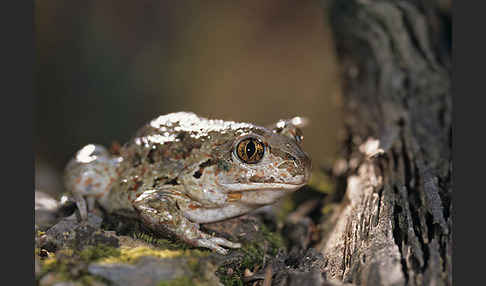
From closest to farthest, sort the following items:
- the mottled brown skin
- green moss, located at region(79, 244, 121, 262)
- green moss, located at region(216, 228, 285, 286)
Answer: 1. green moss, located at region(79, 244, 121, 262)
2. green moss, located at region(216, 228, 285, 286)
3. the mottled brown skin

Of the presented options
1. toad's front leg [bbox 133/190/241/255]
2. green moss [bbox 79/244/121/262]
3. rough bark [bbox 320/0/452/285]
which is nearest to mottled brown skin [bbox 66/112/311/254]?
toad's front leg [bbox 133/190/241/255]

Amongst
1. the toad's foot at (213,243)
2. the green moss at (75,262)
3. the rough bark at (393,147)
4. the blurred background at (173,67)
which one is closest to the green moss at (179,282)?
the green moss at (75,262)

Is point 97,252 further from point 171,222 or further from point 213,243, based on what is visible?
point 213,243

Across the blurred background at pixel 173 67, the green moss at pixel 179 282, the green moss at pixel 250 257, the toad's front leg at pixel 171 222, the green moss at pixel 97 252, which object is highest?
the blurred background at pixel 173 67

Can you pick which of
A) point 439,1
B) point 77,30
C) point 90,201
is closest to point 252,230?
point 90,201

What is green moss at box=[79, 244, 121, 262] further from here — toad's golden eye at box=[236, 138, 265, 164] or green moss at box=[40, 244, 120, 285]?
toad's golden eye at box=[236, 138, 265, 164]

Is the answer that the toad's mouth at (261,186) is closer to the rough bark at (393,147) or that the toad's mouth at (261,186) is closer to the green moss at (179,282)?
the rough bark at (393,147)

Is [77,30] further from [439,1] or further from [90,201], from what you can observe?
[439,1]
